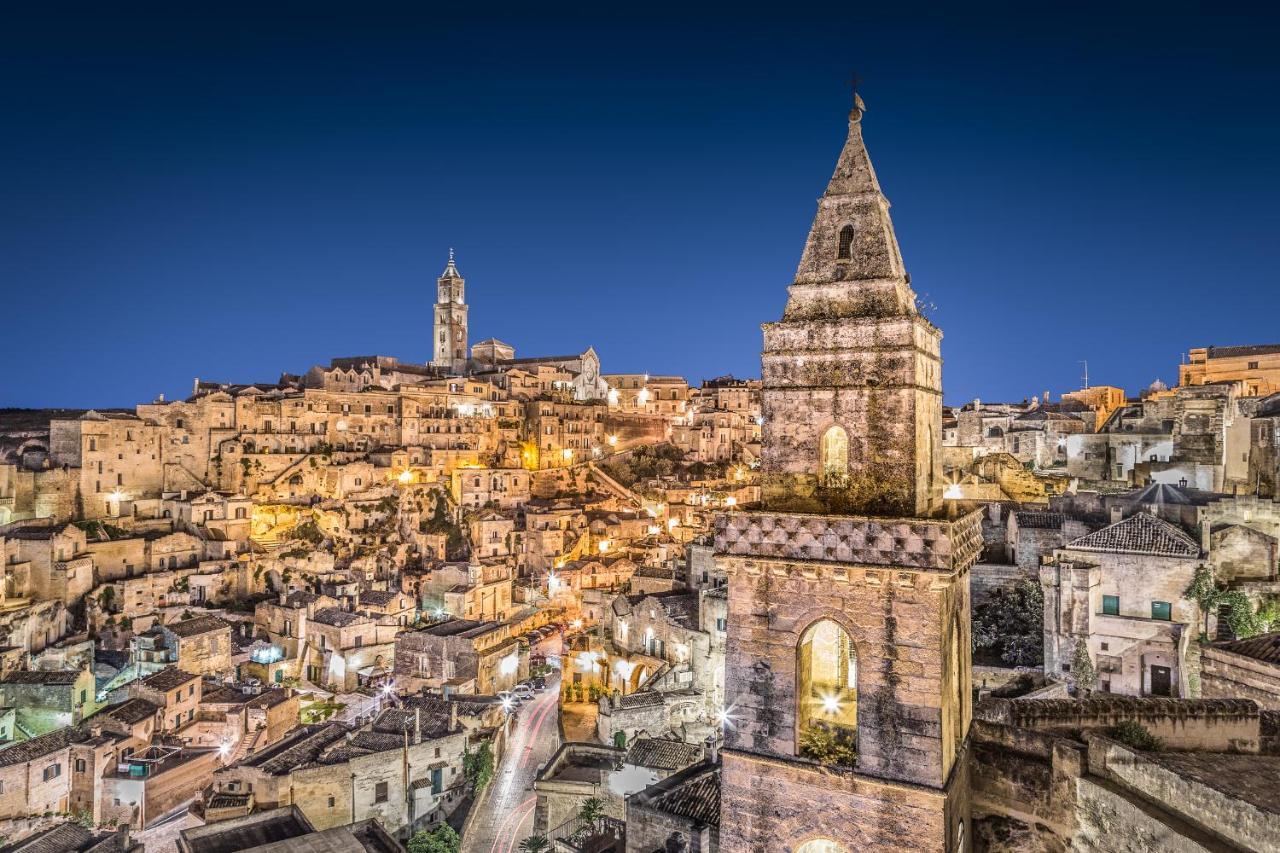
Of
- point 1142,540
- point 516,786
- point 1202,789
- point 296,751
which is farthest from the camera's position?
point 516,786

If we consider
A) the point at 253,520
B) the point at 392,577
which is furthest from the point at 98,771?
the point at 253,520

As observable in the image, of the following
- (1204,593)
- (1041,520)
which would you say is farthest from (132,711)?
(1204,593)

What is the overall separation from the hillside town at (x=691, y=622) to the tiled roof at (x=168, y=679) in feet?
0.46

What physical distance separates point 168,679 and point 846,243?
31.6 metres

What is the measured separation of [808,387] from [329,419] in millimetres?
63093

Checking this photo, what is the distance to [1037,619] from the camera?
24.4 meters

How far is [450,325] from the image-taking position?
100000mm

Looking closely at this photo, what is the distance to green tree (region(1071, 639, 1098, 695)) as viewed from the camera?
19.8 m

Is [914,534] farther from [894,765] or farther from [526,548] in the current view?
[526,548]

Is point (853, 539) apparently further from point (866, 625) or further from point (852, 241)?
point (852, 241)

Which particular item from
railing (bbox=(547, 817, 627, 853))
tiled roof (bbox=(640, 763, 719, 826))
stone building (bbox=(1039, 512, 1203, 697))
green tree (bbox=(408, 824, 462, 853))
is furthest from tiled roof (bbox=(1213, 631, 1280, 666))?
green tree (bbox=(408, 824, 462, 853))

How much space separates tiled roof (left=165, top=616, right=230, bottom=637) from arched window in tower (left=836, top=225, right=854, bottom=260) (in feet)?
118

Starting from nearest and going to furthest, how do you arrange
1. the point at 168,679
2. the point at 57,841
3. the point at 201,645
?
the point at 57,841 < the point at 168,679 < the point at 201,645

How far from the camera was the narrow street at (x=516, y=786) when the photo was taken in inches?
917
